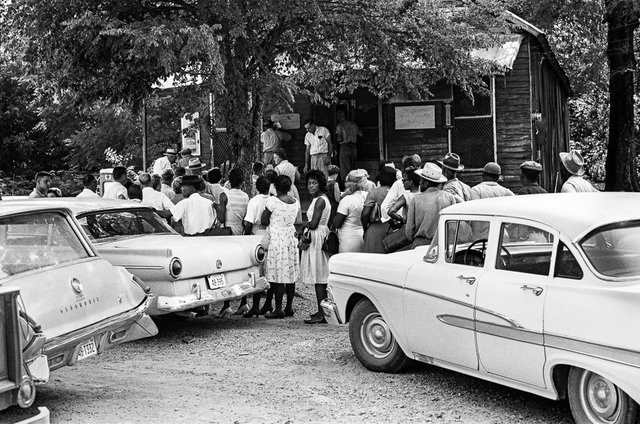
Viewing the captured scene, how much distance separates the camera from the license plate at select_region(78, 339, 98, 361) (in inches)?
259

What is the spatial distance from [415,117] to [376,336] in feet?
40.0

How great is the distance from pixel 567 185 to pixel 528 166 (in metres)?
0.49

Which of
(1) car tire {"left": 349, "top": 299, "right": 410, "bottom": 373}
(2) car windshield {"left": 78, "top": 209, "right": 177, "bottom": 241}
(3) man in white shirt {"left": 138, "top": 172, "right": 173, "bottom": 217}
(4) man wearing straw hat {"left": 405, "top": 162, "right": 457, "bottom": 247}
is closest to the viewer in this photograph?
(1) car tire {"left": 349, "top": 299, "right": 410, "bottom": 373}

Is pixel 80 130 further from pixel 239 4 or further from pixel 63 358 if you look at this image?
pixel 63 358

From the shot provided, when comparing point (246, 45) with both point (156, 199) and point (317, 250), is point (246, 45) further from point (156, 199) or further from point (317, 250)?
point (317, 250)

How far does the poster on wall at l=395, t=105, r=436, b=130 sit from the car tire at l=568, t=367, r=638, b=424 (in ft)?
45.6

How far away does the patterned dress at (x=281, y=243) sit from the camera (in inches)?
417

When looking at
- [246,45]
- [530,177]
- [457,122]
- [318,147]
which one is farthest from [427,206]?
[457,122]

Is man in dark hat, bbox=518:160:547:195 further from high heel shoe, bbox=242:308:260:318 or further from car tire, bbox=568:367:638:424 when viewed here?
car tire, bbox=568:367:638:424

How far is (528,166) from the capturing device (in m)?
10.0

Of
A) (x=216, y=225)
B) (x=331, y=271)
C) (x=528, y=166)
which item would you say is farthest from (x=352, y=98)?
(x=331, y=271)

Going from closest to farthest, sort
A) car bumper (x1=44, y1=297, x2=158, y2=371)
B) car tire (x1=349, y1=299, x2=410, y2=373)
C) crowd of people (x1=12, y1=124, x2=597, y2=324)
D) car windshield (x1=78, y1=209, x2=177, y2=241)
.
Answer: car bumper (x1=44, y1=297, x2=158, y2=371)
car tire (x1=349, y1=299, x2=410, y2=373)
crowd of people (x1=12, y1=124, x2=597, y2=324)
car windshield (x1=78, y1=209, x2=177, y2=241)

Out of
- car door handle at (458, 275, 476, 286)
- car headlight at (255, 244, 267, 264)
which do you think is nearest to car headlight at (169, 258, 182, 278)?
car headlight at (255, 244, 267, 264)

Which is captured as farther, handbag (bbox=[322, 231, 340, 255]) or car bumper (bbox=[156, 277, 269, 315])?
handbag (bbox=[322, 231, 340, 255])
